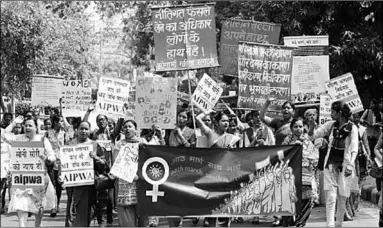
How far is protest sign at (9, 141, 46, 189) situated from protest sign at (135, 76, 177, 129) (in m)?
1.80

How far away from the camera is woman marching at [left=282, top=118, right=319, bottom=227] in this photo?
1014 centimetres

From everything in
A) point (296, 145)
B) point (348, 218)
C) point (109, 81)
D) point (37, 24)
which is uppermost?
point (37, 24)

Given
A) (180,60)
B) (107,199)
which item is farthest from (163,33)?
(107,199)

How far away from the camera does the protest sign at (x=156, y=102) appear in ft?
36.6

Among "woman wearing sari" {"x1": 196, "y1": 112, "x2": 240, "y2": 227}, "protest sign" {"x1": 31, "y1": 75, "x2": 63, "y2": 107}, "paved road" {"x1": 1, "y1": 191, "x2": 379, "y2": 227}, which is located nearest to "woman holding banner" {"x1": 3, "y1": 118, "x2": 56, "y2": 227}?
"paved road" {"x1": 1, "y1": 191, "x2": 379, "y2": 227}

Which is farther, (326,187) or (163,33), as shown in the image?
(163,33)

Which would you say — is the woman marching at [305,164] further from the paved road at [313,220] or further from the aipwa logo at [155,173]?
the aipwa logo at [155,173]

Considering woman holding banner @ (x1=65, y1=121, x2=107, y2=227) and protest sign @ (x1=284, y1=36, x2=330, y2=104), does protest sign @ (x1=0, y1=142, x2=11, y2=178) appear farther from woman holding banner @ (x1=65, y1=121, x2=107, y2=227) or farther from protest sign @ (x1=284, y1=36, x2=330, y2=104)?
protest sign @ (x1=284, y1=36, x2=330, y2=104)

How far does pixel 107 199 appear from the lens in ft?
36.9

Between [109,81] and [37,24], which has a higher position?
[37,24]

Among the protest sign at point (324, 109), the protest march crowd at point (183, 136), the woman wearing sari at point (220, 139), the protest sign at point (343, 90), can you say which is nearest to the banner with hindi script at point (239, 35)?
the protest march crowd at point (183, 136)

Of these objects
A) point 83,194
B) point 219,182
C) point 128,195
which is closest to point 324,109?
point 219,182

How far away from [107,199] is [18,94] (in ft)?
57.2

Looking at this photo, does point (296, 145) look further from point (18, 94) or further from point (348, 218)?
point (18, 94)
